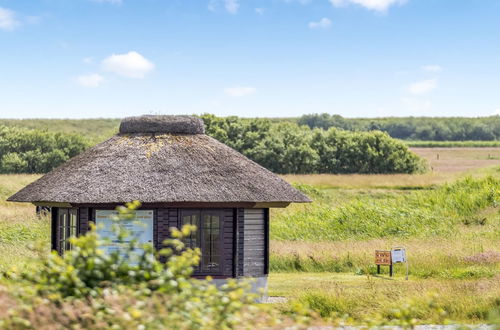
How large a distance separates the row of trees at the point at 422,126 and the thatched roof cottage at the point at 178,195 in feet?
430

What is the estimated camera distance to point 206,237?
18.4 meters

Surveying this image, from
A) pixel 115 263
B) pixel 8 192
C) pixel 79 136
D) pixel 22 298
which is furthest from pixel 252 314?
pixel 79 136

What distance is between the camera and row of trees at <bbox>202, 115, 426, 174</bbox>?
7244 centimetres

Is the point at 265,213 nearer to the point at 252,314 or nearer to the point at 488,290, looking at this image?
the point at 488,290

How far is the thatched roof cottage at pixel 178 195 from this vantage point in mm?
18000

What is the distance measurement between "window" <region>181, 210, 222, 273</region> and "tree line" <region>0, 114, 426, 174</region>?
54.2m

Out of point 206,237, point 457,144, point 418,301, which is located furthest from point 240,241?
point 457,144

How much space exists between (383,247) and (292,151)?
44191 mm

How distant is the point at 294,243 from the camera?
2988 centimetres

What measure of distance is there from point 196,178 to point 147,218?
4.35 feet

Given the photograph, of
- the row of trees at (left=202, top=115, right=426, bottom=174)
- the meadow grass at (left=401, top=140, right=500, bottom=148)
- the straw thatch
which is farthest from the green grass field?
the meadow grass at (left=401, top=140, right=500, bottom=148)

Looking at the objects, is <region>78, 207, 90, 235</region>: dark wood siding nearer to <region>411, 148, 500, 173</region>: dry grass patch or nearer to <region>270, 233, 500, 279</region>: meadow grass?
<region>270, 233, 500, 279</region>: meadow grass

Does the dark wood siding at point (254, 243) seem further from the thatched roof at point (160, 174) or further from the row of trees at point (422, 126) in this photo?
the row of trees at point (422, 126)

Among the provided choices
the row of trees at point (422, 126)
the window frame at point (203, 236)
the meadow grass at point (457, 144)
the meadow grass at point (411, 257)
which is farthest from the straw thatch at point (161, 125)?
the row of trees at point (422, 126)
